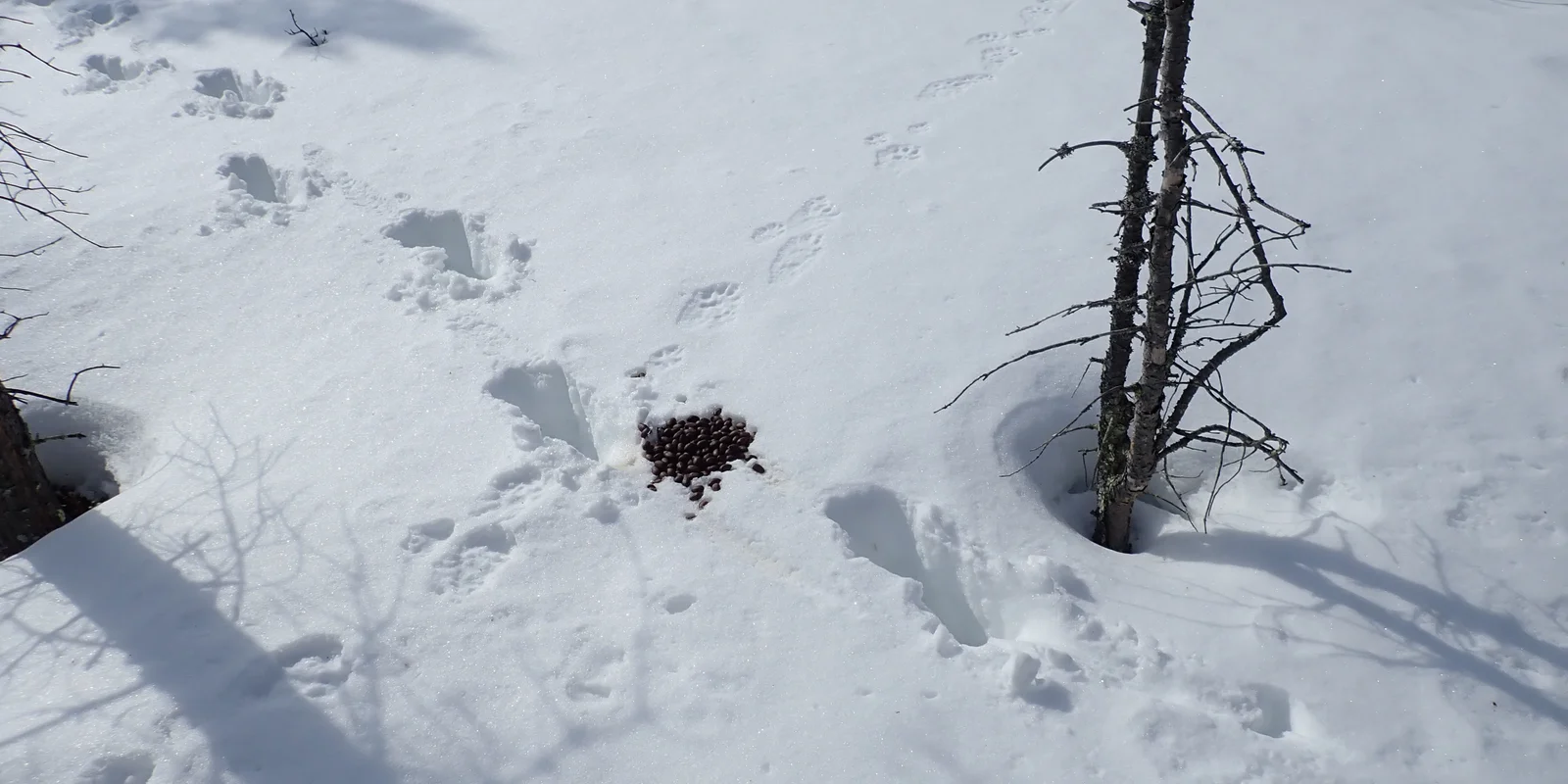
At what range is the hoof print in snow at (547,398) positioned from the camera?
201 inches

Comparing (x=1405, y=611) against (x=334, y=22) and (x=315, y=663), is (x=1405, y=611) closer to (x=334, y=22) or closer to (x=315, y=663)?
(x=315, y=663)

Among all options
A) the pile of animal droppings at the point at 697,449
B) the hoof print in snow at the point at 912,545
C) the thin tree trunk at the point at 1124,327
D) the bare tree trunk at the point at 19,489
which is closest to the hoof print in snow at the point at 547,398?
the pile of animal droppings at the point at 697,449

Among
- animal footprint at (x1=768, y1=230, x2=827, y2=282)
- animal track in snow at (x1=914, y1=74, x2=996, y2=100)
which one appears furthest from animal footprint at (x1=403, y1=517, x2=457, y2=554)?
animal track in snow at (x1=914, y1=74, x2=996, y2=100)

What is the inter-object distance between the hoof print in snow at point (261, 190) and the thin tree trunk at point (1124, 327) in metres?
5.53

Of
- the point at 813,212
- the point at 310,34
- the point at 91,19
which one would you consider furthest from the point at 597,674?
the point at 91,19

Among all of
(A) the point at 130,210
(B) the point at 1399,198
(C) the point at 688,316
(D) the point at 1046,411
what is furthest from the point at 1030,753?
(A) the point at 130,210

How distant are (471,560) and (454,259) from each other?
2.95 m

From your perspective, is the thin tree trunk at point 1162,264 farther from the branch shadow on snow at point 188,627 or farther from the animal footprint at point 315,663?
the animal footprint at point 315,663

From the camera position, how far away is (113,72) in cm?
859

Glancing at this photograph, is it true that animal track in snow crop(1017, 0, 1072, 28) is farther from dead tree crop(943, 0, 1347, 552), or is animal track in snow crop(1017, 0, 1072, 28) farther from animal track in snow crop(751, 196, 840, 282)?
dead tree crop(943, 0, 1347, 552)

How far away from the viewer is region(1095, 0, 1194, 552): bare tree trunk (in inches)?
118

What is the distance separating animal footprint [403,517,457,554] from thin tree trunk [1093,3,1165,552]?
2892 mm

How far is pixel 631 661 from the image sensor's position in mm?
3709

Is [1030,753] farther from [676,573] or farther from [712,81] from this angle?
[712,81]
